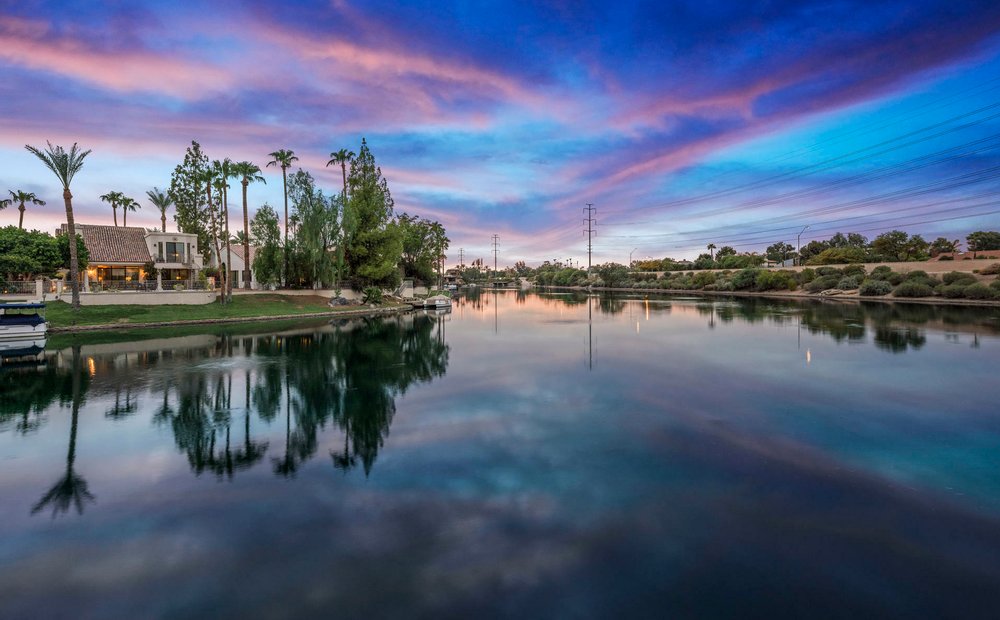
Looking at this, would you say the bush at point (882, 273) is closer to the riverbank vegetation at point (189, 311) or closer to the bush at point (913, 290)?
the bush at point (913, 290)

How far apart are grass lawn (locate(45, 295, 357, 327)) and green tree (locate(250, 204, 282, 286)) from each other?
16.2ft

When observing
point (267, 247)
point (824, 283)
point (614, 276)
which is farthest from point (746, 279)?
point (267, 247)

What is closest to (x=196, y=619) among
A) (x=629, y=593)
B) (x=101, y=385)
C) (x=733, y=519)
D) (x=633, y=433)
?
(x=629, y=593)

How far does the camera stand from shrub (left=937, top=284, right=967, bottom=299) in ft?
188

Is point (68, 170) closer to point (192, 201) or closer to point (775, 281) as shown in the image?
point (192, 201)

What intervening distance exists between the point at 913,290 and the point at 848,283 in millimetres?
10279

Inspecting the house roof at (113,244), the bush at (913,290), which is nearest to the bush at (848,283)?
the bush at (913,290)

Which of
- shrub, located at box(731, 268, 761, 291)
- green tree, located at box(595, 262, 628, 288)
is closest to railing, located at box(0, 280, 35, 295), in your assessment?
shrub, located at box(731, 268, 761, 291)

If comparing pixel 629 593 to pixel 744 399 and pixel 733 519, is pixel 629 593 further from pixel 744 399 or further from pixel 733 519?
pixel 744 399

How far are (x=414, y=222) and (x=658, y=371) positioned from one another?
70.9 m

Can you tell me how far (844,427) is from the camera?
1244 centimetres

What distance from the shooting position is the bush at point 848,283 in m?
71.4

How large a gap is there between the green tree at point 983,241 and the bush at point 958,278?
195 feet

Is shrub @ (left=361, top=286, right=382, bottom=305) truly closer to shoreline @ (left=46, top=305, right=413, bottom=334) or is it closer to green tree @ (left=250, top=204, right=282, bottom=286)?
shoreline @ (left=46, top=305, right=413, bottom=334)
